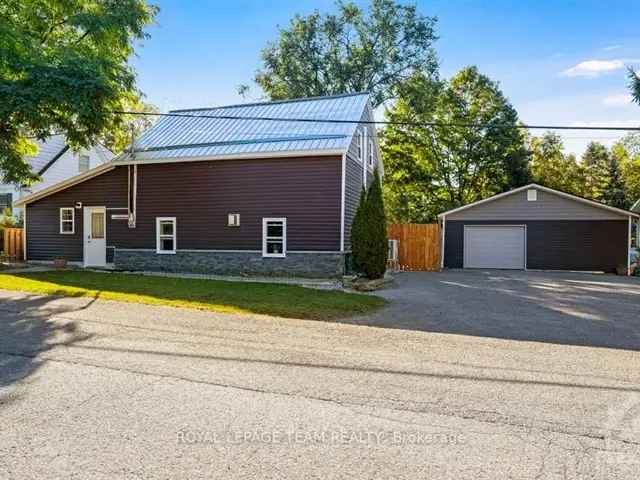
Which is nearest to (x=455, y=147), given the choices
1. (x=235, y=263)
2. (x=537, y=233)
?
(x=537, y=233)

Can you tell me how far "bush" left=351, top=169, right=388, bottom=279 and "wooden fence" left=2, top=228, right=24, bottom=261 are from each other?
13.9 meters

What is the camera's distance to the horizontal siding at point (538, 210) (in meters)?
19.5

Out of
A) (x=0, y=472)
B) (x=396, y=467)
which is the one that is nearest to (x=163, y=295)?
(x=0, y=472)

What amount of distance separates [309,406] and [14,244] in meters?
19.4

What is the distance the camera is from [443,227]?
2133 centimetres

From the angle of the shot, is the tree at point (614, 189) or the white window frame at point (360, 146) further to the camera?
the tree at point (614, 189)

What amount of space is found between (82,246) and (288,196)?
839 cm

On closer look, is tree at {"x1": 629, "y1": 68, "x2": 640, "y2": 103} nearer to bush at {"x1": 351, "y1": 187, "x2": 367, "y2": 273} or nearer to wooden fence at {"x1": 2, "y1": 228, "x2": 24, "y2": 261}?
bush at {"x1": 351, "y1": 187, "x2": 367, "y2": 273}

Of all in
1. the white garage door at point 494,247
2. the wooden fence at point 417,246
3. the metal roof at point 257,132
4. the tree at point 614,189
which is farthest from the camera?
the tree at point 614,189

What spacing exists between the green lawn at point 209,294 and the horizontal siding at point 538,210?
12.2m

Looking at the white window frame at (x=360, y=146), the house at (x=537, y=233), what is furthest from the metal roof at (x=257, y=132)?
the house at (x=537, y=233)

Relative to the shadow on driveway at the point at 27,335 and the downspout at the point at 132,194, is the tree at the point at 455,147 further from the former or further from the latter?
the shadow on driveway at the point at 27,335

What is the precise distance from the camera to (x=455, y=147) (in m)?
31.4

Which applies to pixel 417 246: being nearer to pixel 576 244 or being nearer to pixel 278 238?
pixel 576 244
